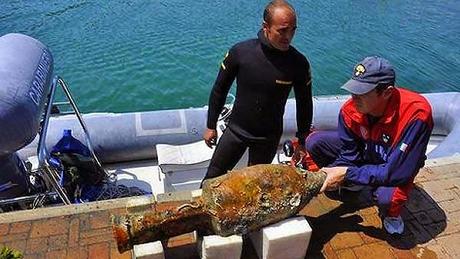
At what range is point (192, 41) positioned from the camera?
10766 millimetres

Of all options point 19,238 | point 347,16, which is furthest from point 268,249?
point 347,16

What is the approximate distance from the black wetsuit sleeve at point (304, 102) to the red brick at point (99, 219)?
1.75m

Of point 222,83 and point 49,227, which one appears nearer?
point 49,227

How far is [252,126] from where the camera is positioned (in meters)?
3.38

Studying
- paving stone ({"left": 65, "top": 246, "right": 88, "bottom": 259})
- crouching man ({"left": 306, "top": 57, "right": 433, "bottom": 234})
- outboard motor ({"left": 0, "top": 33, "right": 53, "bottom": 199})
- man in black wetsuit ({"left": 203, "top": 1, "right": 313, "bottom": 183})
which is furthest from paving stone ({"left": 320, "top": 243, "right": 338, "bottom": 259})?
outboard motor ({"left": 0, "top": 33, "right": 53, "bottom": 199})

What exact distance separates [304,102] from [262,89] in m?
0.44

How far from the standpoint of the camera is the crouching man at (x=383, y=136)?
8.88 feet

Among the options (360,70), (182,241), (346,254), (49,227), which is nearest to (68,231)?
(49,227)

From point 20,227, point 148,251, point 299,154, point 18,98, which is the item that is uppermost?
point 18,98

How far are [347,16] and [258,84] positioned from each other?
10.8 m

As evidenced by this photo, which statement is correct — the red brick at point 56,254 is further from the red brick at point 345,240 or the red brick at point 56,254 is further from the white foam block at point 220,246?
the red brick at point 345,240

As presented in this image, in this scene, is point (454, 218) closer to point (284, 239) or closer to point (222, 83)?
point (284, 239)

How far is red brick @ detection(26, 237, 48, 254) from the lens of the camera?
289 centimetres

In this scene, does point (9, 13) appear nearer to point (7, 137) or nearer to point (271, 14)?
point (7, 137)
